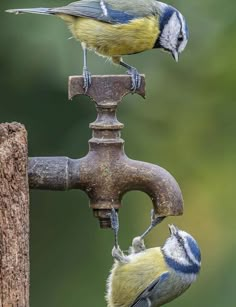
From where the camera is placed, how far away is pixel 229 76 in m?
5.28

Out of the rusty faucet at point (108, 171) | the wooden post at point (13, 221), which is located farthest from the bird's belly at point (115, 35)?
the wooden post at point (13, 221)

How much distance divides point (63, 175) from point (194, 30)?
1.41 meters

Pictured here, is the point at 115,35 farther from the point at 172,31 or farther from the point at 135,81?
the point at 135,81

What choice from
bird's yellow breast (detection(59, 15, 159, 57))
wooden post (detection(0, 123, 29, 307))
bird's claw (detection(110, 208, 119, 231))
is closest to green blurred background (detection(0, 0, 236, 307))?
bird's yellow breast (detection(59, 15, 159, 57))

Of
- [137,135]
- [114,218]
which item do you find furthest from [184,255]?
[137,135]

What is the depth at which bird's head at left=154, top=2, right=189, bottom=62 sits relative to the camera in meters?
4.42

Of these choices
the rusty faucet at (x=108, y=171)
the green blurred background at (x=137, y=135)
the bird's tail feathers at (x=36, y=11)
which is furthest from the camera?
the green blurred background at (x=137, y=135)

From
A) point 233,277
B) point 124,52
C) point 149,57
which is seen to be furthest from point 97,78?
point 233,277

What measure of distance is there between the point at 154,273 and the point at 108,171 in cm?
83

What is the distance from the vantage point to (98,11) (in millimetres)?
4465

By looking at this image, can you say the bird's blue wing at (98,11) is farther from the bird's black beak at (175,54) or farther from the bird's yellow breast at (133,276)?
the bird's yellow breast at (133,276)

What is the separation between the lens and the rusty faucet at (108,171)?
3.63 metres

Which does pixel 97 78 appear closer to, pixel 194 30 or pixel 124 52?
pixel 124 52

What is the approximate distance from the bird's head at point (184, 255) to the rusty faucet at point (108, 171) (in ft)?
2.14
